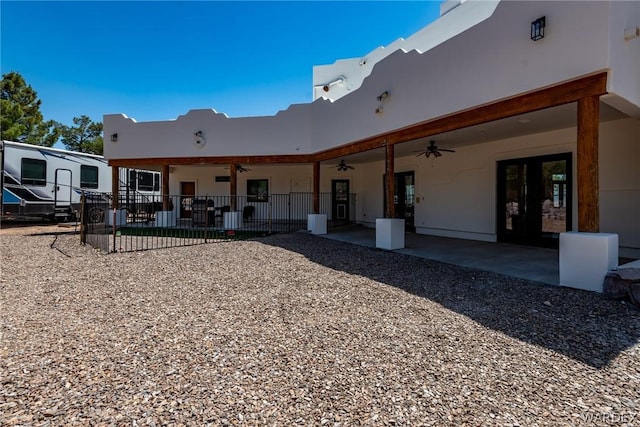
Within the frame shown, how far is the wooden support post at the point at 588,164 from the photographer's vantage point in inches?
193

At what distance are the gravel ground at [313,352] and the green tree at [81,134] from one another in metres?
46.0

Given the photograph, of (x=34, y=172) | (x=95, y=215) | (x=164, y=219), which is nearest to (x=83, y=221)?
(x=95, y=215)

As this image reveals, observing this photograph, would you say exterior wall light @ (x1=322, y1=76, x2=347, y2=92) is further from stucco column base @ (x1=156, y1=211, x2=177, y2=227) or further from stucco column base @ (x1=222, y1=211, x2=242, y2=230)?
stucco column base @ (x1=156, y1=211, x2=177, y2=227)

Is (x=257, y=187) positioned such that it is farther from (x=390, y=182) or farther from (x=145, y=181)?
(x=390, y=182)

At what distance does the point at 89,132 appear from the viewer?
44562 mm

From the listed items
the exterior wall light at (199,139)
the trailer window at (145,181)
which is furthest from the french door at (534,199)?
the trailer window at (145,181)

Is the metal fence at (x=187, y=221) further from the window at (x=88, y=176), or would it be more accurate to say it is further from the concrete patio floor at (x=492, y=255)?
the concrete patio floor at (x=492, y=255)

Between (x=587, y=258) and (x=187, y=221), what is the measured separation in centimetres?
1595

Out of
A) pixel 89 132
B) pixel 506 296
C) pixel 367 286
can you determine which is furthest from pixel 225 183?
pixel 89 132

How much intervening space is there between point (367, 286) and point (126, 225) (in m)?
13.7

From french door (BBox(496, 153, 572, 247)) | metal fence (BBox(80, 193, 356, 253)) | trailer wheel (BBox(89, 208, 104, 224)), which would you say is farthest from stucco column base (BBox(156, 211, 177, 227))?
french door (BBox(496, 153, 572, 247))

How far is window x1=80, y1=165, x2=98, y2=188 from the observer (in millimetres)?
15824

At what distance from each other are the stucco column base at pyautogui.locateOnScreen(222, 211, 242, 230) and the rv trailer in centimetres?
430

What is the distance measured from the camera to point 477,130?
8.44 metres
